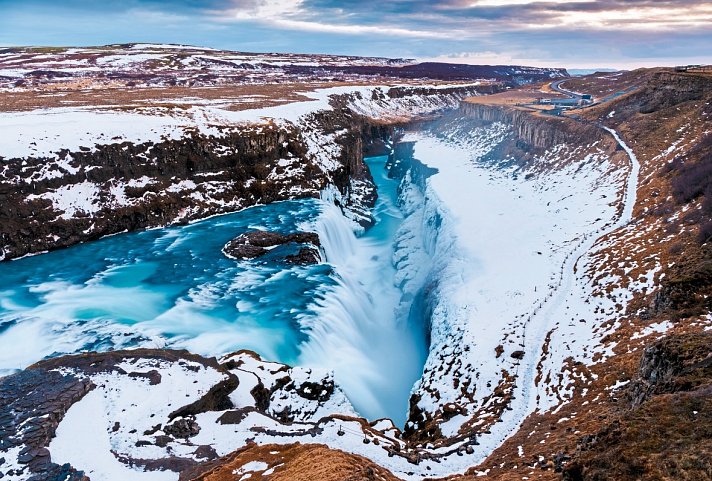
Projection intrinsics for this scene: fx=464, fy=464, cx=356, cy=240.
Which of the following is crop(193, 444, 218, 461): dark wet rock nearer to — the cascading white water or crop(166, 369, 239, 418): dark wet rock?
crop(166, 369, 239, 418): dark wet rock

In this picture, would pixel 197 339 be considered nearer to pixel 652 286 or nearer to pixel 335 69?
pixel 652 286

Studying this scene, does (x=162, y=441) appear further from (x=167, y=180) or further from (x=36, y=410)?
(x=167, y=180)

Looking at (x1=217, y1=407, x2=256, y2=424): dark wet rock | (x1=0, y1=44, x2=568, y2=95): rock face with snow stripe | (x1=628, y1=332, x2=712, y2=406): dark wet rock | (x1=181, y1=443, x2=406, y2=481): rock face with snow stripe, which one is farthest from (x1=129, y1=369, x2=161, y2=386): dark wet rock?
(x1=0, y1=44, x2=568, y2=95): rock face with snow stripe

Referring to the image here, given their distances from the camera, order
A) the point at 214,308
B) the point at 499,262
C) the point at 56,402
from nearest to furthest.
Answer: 1. the point at 56,402
2. the point at 214,308
3. the point at 499,262

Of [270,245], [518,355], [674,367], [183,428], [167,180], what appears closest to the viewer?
[674,367]

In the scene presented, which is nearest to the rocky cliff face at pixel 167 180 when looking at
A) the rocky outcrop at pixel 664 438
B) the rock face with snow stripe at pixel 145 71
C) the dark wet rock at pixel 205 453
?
the dark wet rock at pixel 205 453

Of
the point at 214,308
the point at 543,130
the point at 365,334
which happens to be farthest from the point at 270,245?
the point at 543,130

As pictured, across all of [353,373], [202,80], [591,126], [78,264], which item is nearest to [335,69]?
[202,80]
